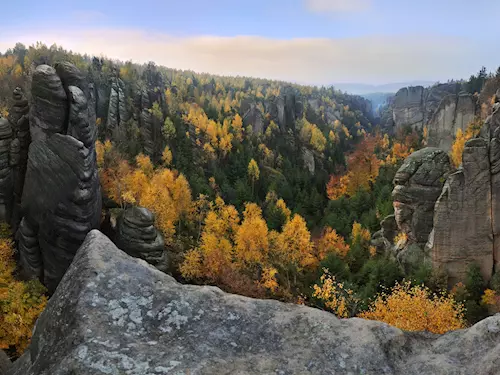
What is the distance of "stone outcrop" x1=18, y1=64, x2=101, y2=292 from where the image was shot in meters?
27.3

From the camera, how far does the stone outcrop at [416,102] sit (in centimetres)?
12797

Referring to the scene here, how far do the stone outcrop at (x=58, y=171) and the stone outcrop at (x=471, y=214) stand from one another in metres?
27.9

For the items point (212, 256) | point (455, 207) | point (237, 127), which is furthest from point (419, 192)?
point (237, 127)

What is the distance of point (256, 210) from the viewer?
55531 mm

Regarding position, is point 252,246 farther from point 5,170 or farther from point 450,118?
point 450,118

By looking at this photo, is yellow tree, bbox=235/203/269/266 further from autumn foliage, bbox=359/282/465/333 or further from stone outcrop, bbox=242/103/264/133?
stone outcrop, bbox=242/103/264/133

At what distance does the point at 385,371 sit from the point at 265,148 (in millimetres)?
98145

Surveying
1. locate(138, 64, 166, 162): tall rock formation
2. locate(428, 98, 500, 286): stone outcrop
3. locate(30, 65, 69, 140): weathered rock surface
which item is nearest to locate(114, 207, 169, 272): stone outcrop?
locate(30, 65, 69, 140): weathered rock surface

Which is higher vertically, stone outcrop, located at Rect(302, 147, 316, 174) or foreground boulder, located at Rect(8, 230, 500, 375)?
foreground boulder, located at Rect(8, 230, 500, 375)

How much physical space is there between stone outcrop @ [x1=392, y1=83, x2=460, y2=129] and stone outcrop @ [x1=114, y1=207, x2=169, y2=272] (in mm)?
114556

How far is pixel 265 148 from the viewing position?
4003 inches

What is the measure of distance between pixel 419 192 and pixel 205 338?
3187 centimetres

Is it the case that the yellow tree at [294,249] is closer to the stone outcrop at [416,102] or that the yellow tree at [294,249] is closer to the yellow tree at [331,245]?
the yellow tree at [331,245]

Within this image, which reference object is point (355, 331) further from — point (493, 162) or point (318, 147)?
point (318, 147)
